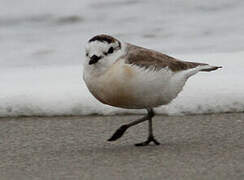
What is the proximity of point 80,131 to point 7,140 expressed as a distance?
0.51m

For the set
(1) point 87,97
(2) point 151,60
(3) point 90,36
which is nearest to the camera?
(2) point 151,60

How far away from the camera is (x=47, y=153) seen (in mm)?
5230

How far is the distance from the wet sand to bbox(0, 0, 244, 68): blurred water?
6.36 feet

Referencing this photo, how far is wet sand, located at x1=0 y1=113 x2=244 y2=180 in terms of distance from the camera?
183 inches

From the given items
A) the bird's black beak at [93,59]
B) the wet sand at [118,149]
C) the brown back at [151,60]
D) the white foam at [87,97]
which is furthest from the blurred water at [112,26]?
the bird's black beak at [93,59]

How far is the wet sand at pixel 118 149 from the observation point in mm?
4656

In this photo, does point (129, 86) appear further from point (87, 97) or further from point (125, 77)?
point (87, 97)

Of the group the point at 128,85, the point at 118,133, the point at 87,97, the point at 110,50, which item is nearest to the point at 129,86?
the point at 128,85

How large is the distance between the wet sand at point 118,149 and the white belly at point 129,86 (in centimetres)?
31

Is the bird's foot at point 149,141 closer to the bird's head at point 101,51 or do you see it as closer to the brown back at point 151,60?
the brown back at point 151,60

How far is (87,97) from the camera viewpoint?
6.32m

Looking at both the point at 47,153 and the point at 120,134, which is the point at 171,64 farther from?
the point at 47,153

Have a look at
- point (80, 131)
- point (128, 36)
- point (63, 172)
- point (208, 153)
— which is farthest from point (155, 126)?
point (128, 36)

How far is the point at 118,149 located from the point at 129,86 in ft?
1.44
